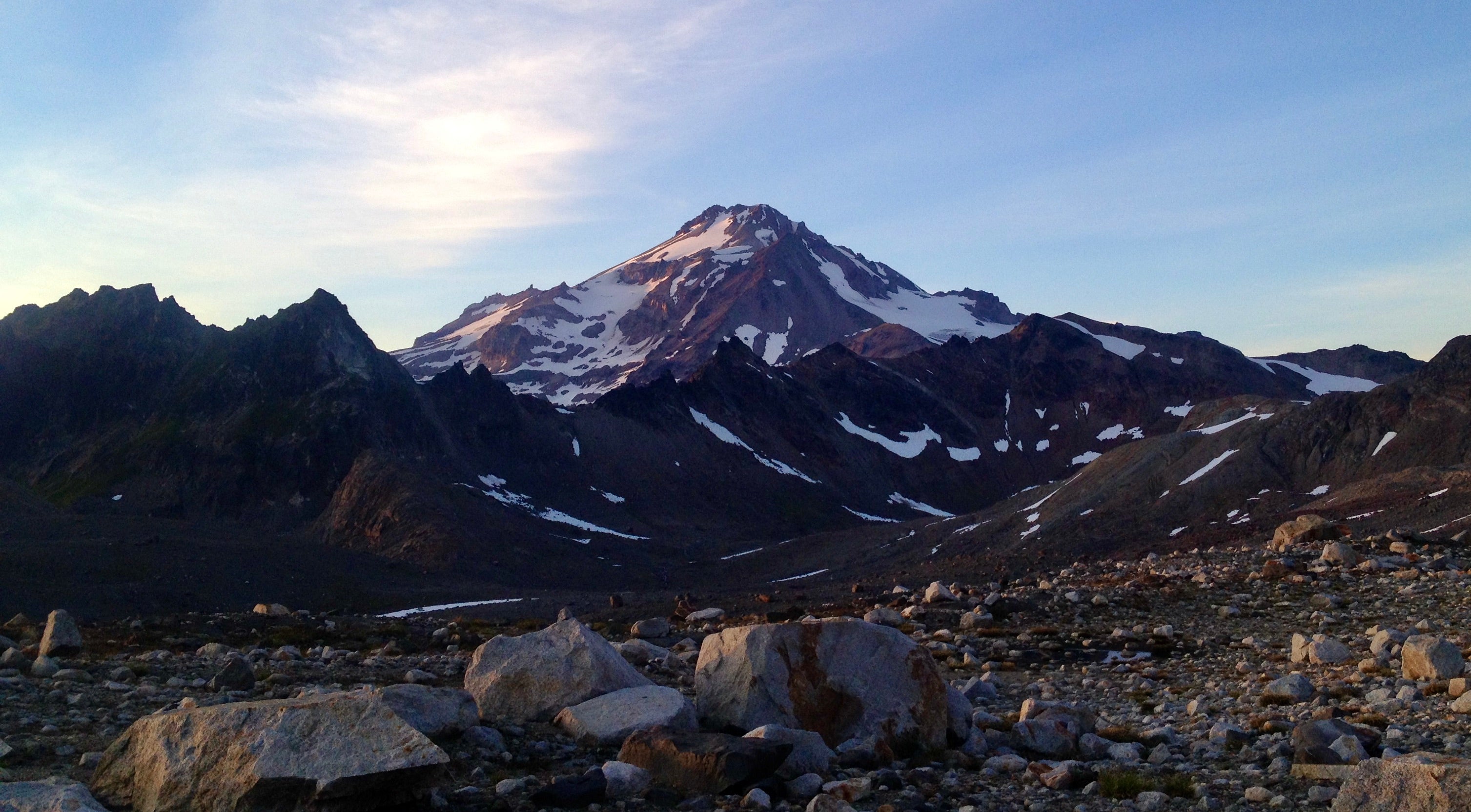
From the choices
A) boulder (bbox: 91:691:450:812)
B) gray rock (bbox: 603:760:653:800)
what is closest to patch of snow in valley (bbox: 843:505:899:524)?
gray rock (bbox: 603:760:653:800)

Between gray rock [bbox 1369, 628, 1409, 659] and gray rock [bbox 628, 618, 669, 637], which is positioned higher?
gray rock [bbox 1369, 628, 1409, 659]

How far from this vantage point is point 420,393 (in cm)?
14425

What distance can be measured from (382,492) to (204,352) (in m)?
56.4

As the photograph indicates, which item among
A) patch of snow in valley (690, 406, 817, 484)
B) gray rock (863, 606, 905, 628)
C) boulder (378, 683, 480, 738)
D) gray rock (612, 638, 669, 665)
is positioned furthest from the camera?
patch of snow in valley (690, 406, 817, 484)

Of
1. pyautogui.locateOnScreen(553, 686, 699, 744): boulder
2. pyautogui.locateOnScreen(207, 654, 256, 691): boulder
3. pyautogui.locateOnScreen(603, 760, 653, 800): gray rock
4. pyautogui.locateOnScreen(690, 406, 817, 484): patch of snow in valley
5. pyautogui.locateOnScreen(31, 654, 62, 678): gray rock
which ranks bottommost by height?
pyautogui.locateOnScreen(603, 760, 653, 800): gray rock

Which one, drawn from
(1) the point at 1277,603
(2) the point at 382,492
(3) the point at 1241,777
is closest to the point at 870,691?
(3) the point at 1241,777

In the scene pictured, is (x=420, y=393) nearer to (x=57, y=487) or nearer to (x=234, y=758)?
(x=57, y=487)

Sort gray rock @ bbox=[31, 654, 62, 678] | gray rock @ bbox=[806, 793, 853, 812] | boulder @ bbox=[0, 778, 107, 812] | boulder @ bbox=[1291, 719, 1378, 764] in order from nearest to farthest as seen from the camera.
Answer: boulder @ bbox=[0, 778, 107, 812] < gray rock @ bbox=[806, 793, 853, 812] < boulder @ bbox=[1291, 719, 1378, 764] < gray rock @ bbox=[31, 654, 62, 678]

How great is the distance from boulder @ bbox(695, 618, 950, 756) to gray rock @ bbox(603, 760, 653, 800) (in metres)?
2.45

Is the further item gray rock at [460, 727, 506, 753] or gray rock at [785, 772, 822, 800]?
gray rock at [460, 727, 506, 753]

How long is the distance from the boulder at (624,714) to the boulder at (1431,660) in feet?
33.6

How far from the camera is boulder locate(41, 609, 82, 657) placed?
61.3ft

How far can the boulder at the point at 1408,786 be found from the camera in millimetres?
7766

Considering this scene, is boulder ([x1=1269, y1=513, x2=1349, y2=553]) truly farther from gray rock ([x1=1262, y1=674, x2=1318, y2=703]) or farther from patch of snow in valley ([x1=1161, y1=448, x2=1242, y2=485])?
patch of snow in valley ([x1=1161, y1=448, x2=1242, y2=485])
